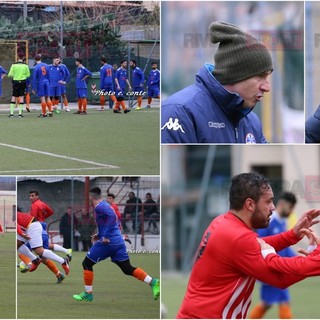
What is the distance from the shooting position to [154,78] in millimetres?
6906

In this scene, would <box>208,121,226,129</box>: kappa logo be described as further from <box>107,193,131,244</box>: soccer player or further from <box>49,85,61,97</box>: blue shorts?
<box>49,85,61,97</box>: blue shorts

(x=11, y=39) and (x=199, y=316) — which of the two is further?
(x=11, y=39)

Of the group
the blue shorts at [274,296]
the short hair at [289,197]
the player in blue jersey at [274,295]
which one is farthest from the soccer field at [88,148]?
the blue shorts at [274,296]

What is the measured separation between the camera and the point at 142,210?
6969 millimetres

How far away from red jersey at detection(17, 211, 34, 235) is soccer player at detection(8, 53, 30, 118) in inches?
25.6

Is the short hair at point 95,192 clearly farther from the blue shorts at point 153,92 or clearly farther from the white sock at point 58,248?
the blue shorts at point 153,92

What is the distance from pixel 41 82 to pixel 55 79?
0.10 meters

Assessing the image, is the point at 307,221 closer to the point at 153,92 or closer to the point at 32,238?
Answer: the point at 153,92

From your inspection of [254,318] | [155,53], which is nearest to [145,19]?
[155,53]

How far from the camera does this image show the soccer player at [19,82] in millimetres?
6933

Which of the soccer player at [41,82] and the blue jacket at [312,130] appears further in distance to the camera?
the soccer player at [41,82]

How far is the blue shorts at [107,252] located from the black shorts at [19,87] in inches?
44.2

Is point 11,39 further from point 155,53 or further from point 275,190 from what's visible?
point 275,190

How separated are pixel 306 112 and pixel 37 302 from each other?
2.12 meters
